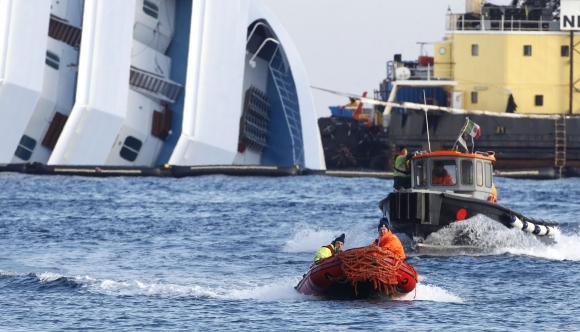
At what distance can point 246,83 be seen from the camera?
57094 millimetres

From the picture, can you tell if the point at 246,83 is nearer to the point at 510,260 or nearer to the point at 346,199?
the point at 346,199

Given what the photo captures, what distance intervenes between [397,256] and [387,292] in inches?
24.1

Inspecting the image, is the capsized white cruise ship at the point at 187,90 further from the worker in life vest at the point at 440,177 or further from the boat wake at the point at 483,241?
the boat wake at the point at 483,241

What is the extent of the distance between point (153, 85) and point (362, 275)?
36.5 meters

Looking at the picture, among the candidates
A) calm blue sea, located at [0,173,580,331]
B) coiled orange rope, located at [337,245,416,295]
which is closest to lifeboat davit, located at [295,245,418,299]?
coiled orange rope, located at [337,245,416,295]

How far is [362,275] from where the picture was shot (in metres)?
18.8

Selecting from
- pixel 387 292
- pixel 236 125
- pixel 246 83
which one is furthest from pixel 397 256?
pixel 246 83

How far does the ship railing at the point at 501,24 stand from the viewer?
63.3m

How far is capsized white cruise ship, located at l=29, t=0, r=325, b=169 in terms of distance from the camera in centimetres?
4941

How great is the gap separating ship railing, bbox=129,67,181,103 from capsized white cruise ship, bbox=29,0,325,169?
43 mm

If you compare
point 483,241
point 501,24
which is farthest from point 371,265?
point 501,24

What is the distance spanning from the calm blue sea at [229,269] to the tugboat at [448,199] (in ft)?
1.32

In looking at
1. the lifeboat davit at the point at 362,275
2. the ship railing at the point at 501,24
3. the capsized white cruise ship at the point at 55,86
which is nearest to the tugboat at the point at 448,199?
the lifeboat davit at the point at 362,275

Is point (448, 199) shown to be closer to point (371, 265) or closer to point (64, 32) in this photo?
point (371, 265)
